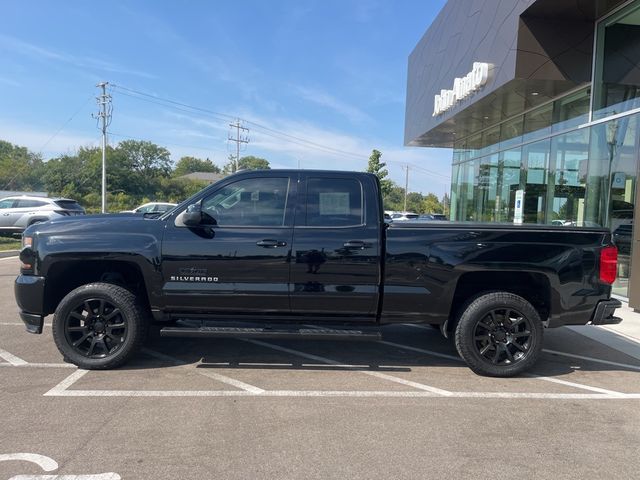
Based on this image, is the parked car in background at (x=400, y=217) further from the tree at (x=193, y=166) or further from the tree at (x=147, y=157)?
the tree at (x=193, y=166)

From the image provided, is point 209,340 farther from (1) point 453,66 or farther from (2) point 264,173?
(1) point 453,66

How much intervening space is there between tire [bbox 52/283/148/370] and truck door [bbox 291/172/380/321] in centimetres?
161

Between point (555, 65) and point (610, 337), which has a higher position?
point (555, 65)

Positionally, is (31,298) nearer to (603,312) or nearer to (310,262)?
(310,262)

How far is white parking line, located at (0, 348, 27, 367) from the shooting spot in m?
4.93

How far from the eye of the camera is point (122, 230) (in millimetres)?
4730

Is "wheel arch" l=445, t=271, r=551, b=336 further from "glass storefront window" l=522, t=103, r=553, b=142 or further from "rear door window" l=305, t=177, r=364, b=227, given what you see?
"glass storefront window" l=522, t=103, r=553, b=142

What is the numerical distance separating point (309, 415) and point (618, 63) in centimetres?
1106

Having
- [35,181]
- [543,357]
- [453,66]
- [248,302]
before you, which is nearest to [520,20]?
[453,66]

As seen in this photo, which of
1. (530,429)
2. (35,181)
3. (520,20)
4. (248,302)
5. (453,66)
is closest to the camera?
(530,429)

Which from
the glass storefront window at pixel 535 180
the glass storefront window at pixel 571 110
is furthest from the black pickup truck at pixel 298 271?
the glass storefront window at pixel 535 180

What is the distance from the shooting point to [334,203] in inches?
193

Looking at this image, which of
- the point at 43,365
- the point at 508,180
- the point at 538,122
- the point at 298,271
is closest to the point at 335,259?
the point at 298,271

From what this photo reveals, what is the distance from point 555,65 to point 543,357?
875 cm
